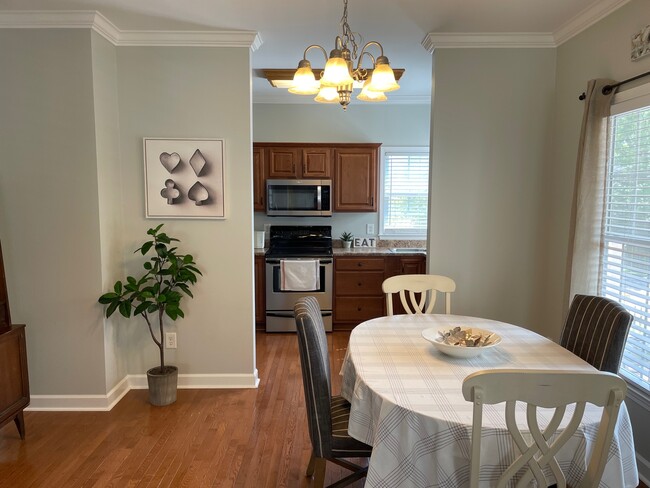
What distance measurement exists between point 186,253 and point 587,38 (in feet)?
9.55

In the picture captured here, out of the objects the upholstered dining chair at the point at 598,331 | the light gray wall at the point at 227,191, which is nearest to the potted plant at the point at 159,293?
the light gray wall at the point at 227,191

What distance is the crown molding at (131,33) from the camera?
261 cm

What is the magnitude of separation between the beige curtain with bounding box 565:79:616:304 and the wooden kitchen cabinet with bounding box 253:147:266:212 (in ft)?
9.94

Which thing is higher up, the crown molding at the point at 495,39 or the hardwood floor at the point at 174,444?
the crown molding at the point at 495,39

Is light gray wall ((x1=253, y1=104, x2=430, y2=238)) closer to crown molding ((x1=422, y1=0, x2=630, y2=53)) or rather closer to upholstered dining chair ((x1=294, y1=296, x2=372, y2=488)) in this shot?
crown molding ((x1=422, y1=0, x2=630, y2=53))

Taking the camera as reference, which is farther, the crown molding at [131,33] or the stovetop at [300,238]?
the stovetop at [300,238]

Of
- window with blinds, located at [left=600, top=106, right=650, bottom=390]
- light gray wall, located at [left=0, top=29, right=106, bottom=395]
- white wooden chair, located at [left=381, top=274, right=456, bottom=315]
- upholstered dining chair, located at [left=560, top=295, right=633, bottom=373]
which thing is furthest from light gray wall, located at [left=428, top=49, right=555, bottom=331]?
A: light gray wall, located at [left=0, top=29, right=106, bottom=395]

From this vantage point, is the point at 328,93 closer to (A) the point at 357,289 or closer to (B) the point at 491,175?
(B) the point at 491,175

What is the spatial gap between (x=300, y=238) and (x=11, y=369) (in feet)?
9.82

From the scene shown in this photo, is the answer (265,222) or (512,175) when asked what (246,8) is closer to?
(512,175)

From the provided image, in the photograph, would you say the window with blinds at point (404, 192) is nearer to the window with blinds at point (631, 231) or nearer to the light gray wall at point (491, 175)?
the light gray wall at point (491, 175)

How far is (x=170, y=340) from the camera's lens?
3.14m

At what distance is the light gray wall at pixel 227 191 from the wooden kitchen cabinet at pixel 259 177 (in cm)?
163

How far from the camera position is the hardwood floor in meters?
2.18
